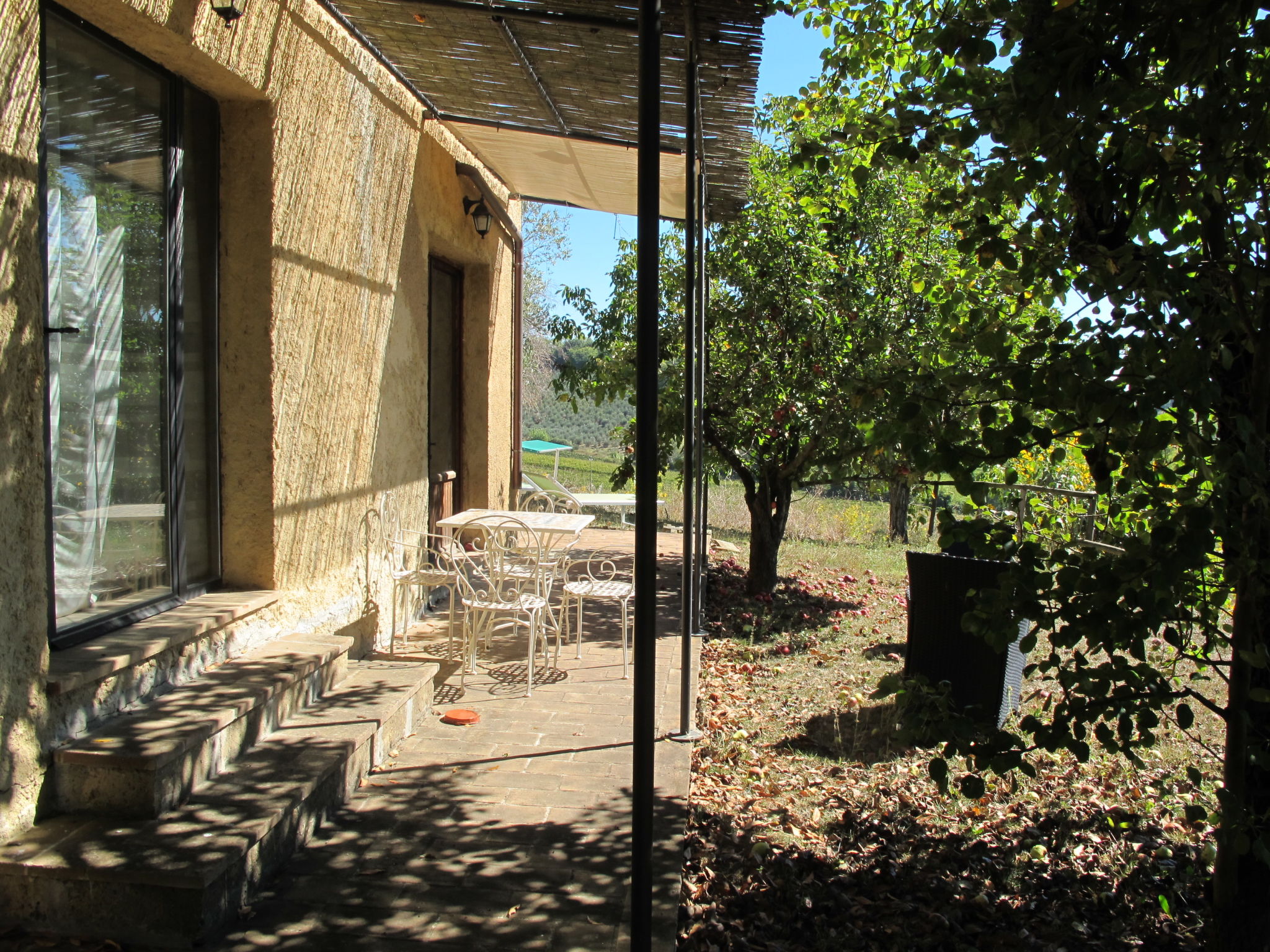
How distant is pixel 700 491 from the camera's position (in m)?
6.50

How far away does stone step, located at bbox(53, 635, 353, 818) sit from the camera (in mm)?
3131

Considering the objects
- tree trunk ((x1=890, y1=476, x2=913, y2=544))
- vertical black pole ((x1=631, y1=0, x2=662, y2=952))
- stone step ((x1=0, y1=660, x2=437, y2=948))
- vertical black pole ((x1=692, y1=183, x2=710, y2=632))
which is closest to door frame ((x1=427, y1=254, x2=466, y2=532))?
vertical black pole ((x1=692, y1=183, x2=710, y2=632))

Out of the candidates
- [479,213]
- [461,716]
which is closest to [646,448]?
[461,716]

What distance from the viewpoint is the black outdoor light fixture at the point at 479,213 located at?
794cm

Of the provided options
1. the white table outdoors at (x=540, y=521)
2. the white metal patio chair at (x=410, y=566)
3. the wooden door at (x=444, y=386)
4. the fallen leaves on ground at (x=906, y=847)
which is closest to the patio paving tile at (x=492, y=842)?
the fallen leaves on ground at (x=906, y=847)

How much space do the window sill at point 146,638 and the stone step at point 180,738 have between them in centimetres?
20

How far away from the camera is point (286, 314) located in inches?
186

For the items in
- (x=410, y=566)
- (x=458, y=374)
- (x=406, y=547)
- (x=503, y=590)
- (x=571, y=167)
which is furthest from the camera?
(x=458, y=374)

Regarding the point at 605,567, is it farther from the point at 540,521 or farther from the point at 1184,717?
the point at 1184,717

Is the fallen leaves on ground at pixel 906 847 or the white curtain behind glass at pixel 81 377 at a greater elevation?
the white curtain behind glass at pixel 81 377

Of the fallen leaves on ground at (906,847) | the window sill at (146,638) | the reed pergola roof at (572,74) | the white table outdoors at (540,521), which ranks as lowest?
the fallen leaves on ground at (906,847)

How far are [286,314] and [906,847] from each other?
3.70m

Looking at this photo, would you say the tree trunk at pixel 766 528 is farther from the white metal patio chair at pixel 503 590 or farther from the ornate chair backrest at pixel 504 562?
the white metal patio chair at pixel 503 590

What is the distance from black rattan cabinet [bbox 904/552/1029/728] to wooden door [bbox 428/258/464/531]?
385 cm
